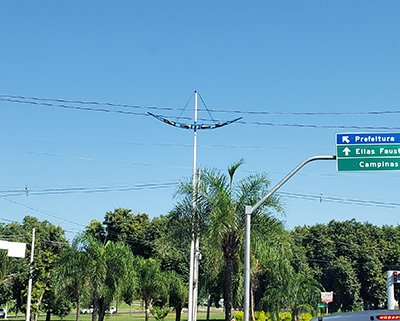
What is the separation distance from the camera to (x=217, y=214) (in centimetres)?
2227

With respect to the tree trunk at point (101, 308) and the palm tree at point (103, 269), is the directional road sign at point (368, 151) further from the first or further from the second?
the tree trunk at point (101, 308)

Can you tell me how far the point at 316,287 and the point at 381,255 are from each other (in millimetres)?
31704

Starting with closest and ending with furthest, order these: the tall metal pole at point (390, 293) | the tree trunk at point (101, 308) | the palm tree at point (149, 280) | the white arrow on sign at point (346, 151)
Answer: the tall metal pole at point (390, 293) → the white arrow on sign at point (346, 151) → the tree trunk at point (101, 308) → the palm tree at point (149, 280)

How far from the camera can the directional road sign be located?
735 inches

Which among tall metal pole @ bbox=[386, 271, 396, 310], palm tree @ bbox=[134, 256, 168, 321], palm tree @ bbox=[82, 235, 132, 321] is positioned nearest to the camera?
tall metal pole @ bbox=[386, 271, 396, 310]

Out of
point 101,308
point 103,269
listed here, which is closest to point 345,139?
point 103,269

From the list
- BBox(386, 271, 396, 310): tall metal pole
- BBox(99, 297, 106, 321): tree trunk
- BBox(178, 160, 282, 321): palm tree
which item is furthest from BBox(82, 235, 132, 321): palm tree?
BBox(386, 271, 396, 310): tall metal pole

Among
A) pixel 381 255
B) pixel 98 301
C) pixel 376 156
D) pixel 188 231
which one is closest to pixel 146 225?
pixel 381 255

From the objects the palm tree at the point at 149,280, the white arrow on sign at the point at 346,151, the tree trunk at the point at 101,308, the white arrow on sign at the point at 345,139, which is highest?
the white arrow on sign at the point at 345,139

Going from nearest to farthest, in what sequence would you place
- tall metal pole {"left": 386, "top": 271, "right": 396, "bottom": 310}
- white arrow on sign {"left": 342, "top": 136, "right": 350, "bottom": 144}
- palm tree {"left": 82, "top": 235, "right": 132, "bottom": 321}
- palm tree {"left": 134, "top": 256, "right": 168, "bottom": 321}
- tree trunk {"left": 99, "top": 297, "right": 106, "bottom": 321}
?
tall metal pole {"left": 386, "top": 271, "right": 396, "bottom": 310} < white arrow on sign {"left": 342, "top": 136, "right": 350, "bottom": 144} < palm tree {"left": 82, "top": 235, "right": 132, "bottom": 321} < tree trunk {"left": 99, "top": 297, "right": 106, "bottom": 321} < palm tree {"left": 134, "top": 256, "right": 168, "bottom": 321}

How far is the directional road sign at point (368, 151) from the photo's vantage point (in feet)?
61.3

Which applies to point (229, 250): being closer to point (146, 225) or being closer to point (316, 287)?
point (316, 287)

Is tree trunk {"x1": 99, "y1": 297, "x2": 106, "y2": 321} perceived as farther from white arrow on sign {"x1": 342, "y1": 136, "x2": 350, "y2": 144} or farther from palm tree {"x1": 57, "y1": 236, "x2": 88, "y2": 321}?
white arrow on sign {"x1": 342, "y1": 136, "x2": 350, "y2": 144}

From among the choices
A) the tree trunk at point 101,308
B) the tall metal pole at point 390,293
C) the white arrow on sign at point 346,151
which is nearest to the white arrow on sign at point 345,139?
the white arrow on sign at point 346,151
